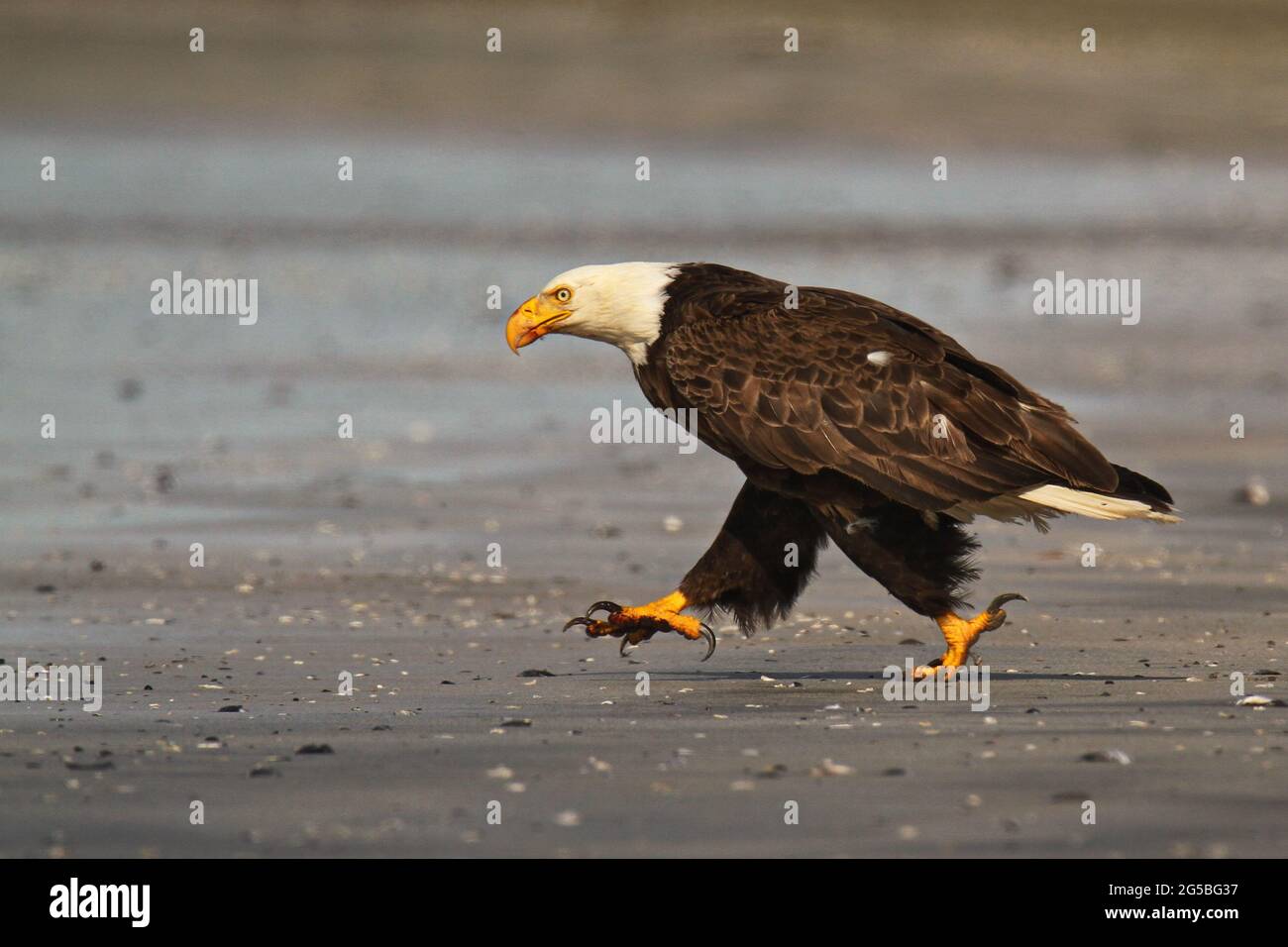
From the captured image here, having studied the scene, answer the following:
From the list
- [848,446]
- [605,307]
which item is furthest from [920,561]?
[605,307]

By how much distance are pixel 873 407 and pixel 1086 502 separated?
2.43 ft

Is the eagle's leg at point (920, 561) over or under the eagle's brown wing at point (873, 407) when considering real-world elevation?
under

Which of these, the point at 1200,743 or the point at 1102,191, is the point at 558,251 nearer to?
the point at 1102,191

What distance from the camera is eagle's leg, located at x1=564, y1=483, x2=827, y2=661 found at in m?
8.38

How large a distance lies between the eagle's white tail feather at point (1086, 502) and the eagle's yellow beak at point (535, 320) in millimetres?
1792

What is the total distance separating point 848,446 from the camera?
792cm

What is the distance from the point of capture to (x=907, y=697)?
7.52 meters

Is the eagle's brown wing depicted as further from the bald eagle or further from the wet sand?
the wet sand

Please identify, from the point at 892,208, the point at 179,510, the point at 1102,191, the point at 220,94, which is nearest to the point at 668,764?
the point at 179,510

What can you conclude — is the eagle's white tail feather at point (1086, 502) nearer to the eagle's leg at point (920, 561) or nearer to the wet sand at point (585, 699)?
the eagle's leg at point (920, 561)

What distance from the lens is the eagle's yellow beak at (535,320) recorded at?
28.3 ft

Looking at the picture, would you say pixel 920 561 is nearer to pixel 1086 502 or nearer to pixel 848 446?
pixel 848 446
